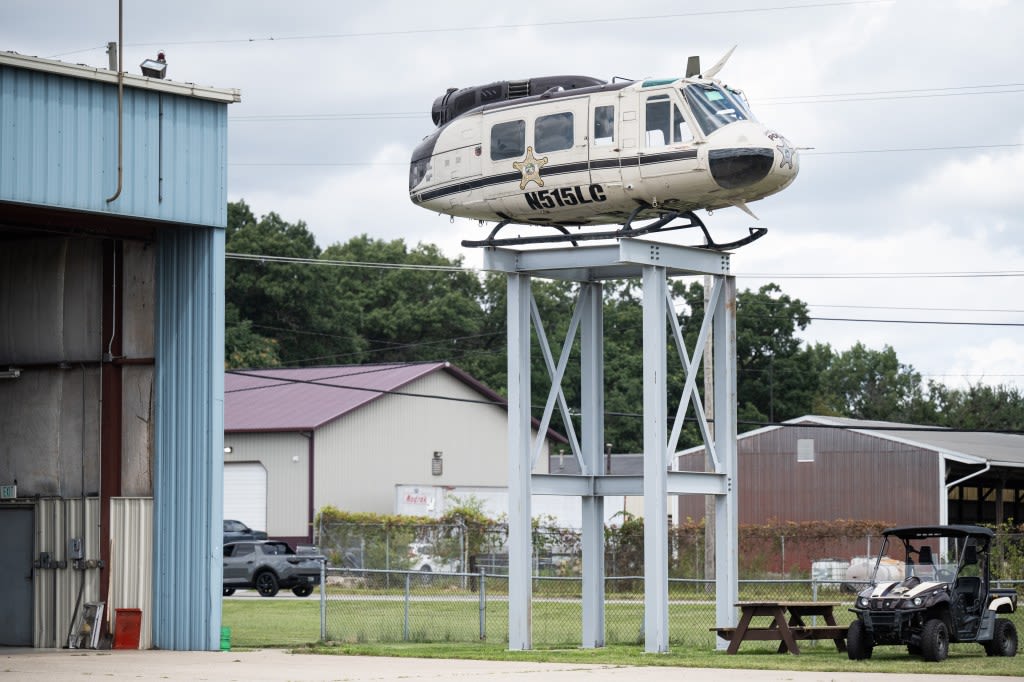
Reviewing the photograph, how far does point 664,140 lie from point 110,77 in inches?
311

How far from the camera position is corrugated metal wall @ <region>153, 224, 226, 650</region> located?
24156 millimetres

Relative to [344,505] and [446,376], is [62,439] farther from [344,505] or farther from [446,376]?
[446,376]

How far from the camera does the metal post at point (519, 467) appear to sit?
82.5 ft

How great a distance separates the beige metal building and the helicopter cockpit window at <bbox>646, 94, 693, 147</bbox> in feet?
113

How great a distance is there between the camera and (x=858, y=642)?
22.2 meters

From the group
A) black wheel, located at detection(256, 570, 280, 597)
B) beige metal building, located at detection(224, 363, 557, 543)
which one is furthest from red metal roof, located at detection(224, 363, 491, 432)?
black wheel, located at detection(256, 570, 280, 597)

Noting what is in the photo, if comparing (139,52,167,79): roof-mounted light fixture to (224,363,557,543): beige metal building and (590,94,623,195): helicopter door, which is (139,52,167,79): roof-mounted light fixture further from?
(224,363,557,543): beige metal building

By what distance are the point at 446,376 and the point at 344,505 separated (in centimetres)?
731

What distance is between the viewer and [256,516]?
59375 mm

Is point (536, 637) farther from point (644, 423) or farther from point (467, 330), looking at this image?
point (467, 330)

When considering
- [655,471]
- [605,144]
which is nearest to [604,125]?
[605,144]

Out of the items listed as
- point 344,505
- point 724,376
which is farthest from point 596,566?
point 344,505

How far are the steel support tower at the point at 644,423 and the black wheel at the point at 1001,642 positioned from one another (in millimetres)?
3826

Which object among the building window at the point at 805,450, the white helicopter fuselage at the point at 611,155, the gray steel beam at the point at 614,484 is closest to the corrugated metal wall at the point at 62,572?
the gray steel beam at the point at 614,484
